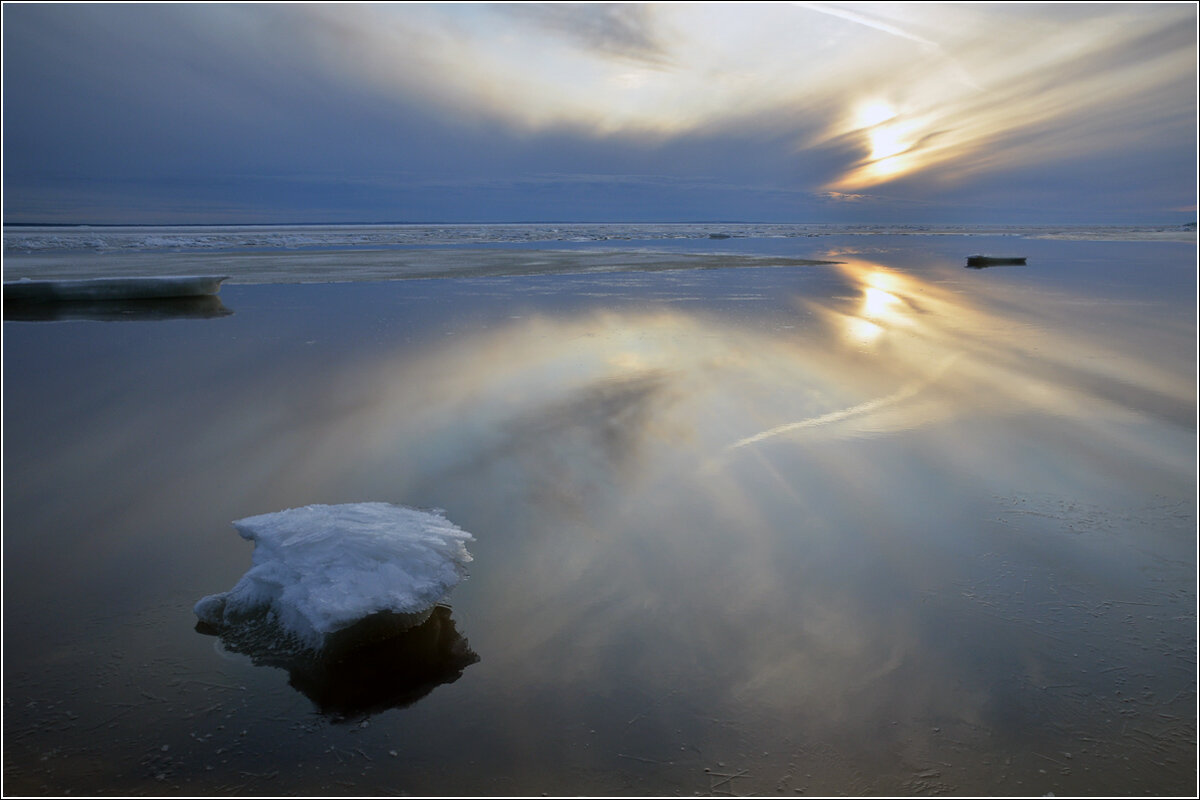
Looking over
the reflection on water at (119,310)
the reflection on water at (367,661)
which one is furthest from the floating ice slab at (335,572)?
the reflection on water at (119,310)

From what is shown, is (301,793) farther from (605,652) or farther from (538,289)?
(538,289)

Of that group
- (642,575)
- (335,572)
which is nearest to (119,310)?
(335,572)

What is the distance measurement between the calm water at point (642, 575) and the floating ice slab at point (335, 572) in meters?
0.16

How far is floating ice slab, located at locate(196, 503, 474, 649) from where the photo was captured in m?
2.83

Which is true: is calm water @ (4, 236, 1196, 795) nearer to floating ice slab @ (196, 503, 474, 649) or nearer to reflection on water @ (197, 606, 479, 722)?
reflection on water @ (197, 606, 479, 722)

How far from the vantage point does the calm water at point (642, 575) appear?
2.27m

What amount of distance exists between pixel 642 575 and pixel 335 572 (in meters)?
1.38

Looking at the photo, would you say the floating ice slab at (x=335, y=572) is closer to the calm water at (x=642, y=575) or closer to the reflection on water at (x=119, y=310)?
the calm water at (x=642, y=575)

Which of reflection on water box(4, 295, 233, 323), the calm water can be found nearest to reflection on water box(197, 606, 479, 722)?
the calm water

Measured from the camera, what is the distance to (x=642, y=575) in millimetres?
3328

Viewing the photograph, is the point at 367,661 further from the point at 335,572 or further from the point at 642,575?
the point at 642,575

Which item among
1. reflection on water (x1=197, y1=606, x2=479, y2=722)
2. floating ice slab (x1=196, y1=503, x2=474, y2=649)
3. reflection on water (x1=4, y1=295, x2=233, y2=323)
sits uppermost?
reflection on water (x1=4, y1=295, x2=233, y2=323)

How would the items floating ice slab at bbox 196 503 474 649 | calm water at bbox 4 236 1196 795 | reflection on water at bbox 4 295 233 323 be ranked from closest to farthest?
calm water at bbox 4 236 1196 795
floating ice slab at bbox 196 503 474 649
reflection on water at bbox 4 295 233 323

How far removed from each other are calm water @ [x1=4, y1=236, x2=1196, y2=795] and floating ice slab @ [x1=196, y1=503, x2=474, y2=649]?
158 mm
